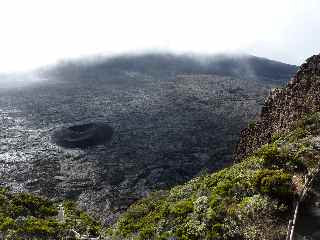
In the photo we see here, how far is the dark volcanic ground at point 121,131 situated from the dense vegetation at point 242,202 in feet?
123

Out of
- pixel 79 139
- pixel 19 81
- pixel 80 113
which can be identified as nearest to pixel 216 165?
pixel 79 139

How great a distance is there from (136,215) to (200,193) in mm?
4479

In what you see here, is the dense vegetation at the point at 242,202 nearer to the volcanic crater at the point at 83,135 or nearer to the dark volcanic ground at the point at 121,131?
the dark volcanic ground at the point at 121,131

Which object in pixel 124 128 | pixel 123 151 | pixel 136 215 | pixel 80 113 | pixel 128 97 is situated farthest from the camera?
pixel 128 97

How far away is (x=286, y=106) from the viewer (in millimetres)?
53469

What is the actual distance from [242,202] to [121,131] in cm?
8284

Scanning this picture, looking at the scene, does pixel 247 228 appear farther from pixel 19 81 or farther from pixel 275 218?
pixel 19 81

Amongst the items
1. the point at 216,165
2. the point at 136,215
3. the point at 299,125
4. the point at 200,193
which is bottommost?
the point at 216,165

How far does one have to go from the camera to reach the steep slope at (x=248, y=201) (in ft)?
68.0

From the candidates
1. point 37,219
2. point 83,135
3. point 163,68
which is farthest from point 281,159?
point 163,68

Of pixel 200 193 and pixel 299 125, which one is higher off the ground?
pixel 299 125

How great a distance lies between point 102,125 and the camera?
10738 cm

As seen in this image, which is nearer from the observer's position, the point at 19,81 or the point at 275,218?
the point at 275,218

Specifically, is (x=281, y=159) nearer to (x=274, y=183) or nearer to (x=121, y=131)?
(x=274, y=183)
